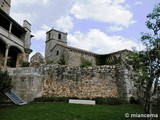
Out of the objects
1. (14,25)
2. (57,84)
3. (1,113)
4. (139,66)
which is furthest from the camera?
(14,25)

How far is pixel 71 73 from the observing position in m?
23.8

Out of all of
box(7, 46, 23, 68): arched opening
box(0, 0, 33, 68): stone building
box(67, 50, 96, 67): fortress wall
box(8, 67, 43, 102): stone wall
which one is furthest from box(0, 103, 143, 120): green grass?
box(67, 50, 96, 67): fortress wall

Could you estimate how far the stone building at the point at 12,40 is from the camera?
27.5 m

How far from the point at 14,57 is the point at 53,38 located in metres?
18.4

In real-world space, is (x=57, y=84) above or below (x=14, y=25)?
below

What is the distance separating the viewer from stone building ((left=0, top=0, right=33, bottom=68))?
27.5 metres

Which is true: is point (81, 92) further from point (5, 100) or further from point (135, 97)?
point (5, 100)

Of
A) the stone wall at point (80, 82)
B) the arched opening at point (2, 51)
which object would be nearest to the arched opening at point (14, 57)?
the arched opening at point (2, 51)

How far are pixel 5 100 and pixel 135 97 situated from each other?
12.3 metres

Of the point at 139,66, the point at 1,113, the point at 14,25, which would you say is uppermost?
the point at 14,25

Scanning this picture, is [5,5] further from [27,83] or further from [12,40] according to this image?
[27,83]

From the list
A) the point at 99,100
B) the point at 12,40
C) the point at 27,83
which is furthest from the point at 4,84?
the point at 12,40

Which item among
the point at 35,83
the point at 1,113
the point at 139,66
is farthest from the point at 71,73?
the point at 139,66

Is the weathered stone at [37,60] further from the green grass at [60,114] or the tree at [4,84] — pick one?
the green grass at [60,114]
